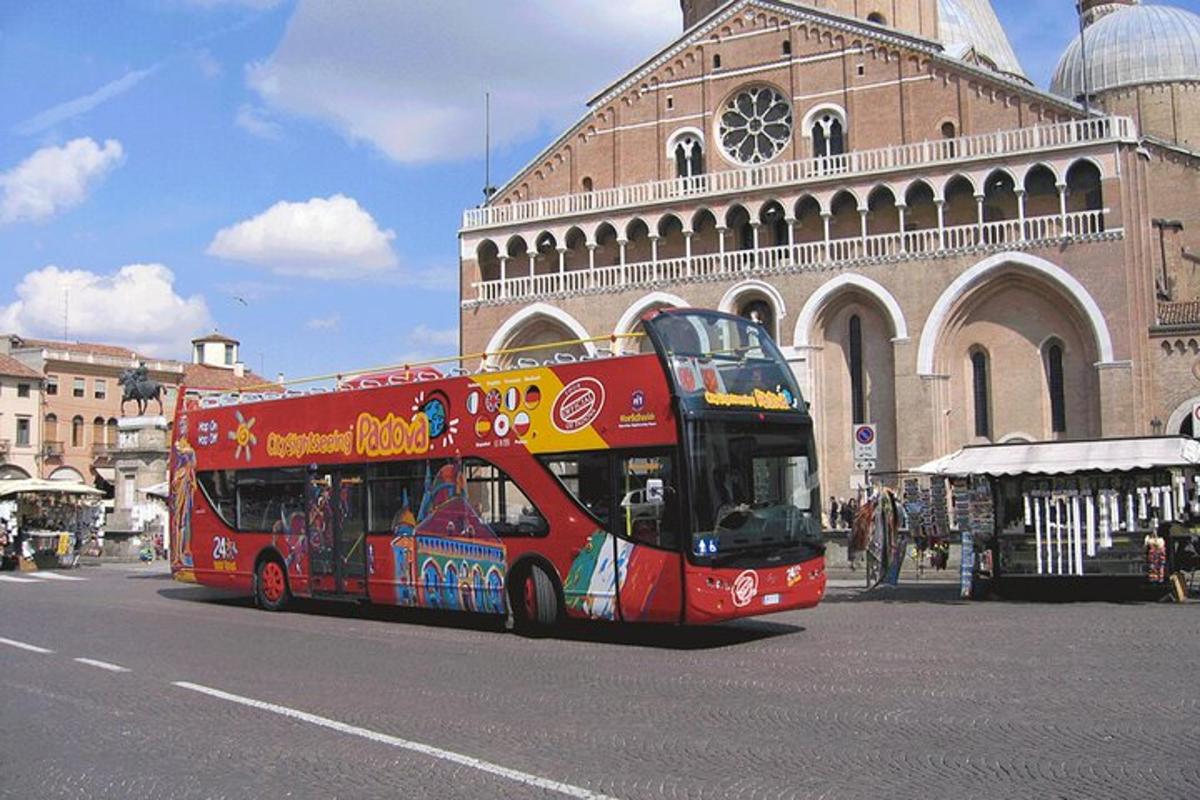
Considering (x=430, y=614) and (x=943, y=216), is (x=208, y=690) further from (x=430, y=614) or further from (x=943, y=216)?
(x=943, y=216)

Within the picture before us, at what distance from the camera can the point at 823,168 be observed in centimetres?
3738

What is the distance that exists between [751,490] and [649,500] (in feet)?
3.54

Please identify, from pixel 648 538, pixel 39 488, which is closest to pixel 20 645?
pixel 648 538

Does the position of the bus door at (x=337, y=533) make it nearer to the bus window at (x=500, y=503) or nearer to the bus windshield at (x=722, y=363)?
the bus window at (x=500, y=503)

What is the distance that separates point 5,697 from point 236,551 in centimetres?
832

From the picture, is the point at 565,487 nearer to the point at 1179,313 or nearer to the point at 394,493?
the point at 394,493

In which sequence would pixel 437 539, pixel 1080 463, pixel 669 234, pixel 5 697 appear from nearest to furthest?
pixel 5 697
pixel 437 539
pixel 1080 463
pixel 669 234

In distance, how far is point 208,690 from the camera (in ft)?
32.1

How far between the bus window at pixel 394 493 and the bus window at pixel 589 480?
7.96 feet

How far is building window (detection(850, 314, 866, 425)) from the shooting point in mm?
37062

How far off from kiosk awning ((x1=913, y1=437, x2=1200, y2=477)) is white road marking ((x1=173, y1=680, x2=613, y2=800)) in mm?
10915

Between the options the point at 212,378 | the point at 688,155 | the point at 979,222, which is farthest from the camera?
the point at 212,378

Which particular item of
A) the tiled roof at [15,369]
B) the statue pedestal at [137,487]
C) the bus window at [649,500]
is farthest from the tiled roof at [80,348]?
the bus window at [649,500]

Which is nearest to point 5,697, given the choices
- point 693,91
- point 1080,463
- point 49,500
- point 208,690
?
point 208,690
